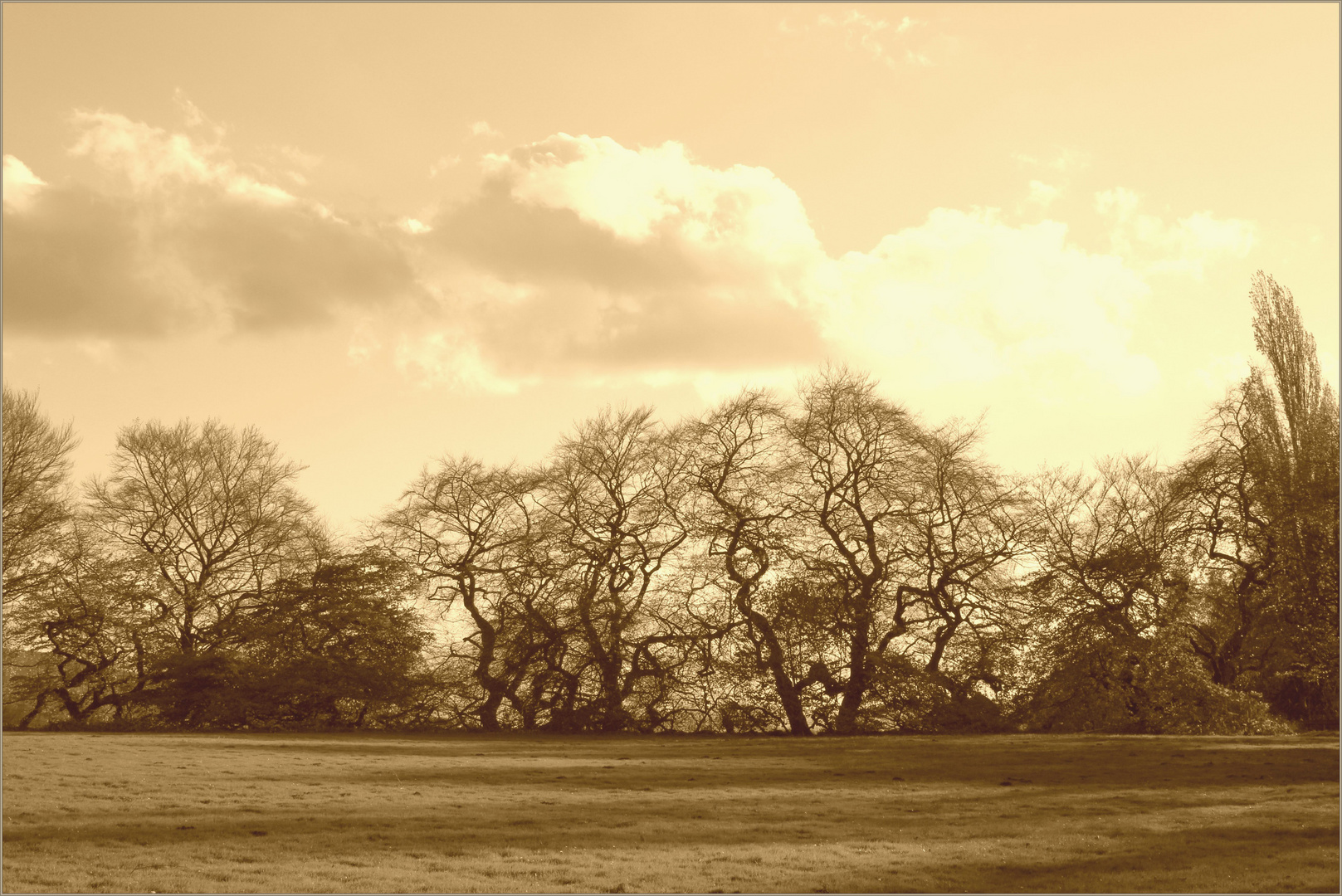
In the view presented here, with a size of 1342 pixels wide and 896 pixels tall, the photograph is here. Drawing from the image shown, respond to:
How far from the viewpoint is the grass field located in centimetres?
1338

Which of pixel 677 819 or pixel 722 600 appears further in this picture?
pixel 722 600

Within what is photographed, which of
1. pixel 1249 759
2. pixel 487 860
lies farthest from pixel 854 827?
pixel 1249 759

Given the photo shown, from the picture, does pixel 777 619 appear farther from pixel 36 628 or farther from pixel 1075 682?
pixel 36 628

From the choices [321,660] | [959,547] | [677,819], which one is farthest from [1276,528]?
[321,660]

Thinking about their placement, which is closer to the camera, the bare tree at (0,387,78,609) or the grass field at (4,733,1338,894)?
the grass field at (4,733,1338,894)

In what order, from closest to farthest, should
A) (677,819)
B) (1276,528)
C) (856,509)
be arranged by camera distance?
1. (677,819)
2. (1276,528)
3. (856,509)

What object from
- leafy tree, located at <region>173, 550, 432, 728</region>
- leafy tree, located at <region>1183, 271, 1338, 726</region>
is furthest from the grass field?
leafy tree, located at <region>173, 550, 432, 728</region>

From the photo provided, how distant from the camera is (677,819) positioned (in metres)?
17.6

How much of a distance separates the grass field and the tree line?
6.60 m

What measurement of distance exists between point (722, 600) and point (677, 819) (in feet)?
60.3

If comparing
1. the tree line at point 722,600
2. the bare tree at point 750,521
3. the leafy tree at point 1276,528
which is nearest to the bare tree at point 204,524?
the tree line at point 722,600

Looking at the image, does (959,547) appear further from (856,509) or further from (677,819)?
(677,819)

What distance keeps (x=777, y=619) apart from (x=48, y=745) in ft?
66.2

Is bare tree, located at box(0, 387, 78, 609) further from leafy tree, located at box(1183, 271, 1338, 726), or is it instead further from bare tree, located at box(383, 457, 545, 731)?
leafy tree, located at box(1183, 271, 1338, 726)
